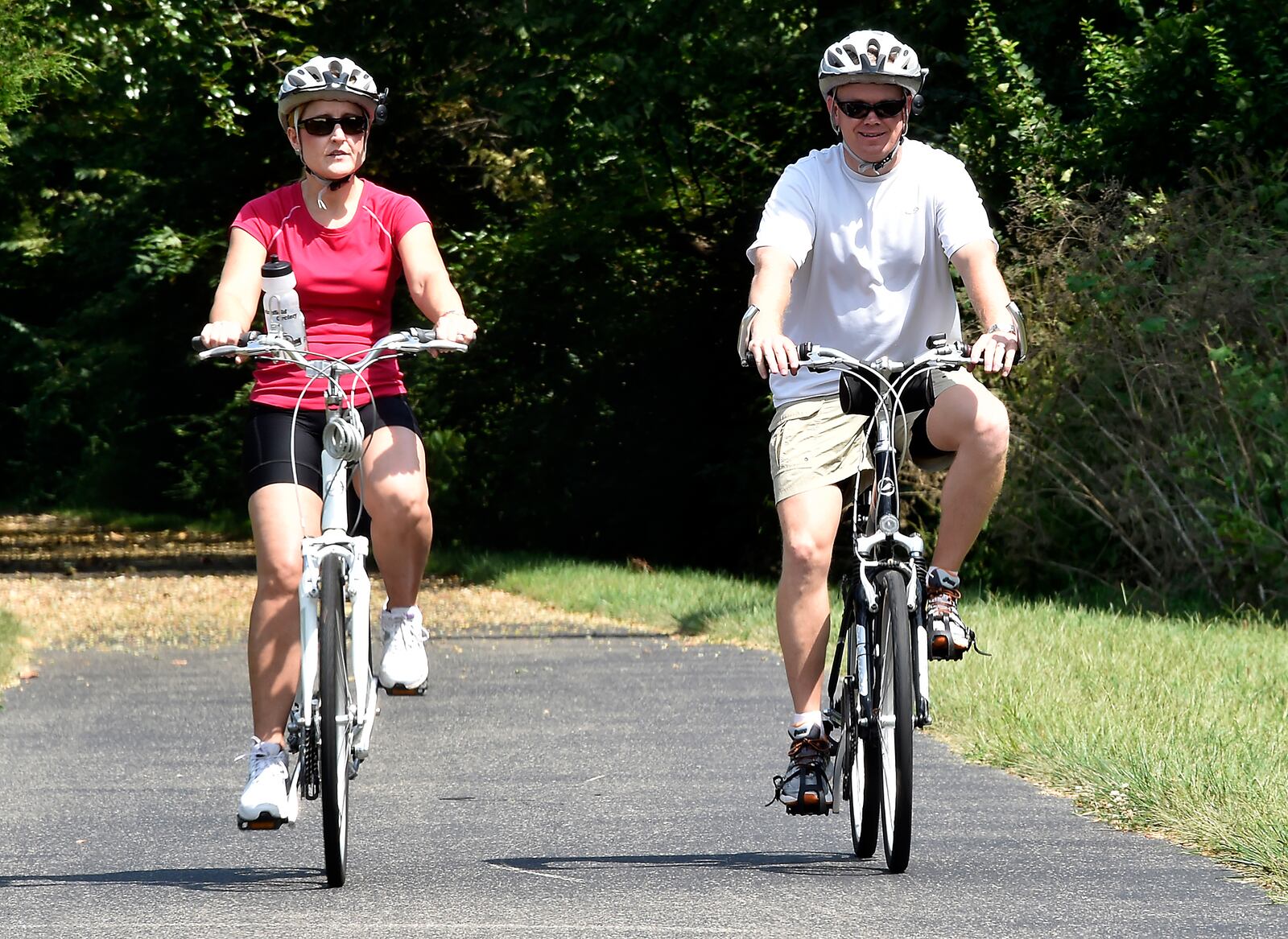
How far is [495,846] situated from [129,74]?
1432 centimetres

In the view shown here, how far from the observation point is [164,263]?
78.5 feet

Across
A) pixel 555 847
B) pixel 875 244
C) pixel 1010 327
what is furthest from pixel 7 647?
pixel 1010 327

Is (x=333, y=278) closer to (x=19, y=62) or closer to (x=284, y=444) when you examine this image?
(x=284, y=444)

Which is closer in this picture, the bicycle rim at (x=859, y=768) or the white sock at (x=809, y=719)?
the bicycle rim at (x=859, y=768)

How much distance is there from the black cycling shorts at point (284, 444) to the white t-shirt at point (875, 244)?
1152 millimetres

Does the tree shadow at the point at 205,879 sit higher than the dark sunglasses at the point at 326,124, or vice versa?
the dark sunglasses at the point at 326,124

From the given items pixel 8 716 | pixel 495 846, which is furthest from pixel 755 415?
pixel 495 846

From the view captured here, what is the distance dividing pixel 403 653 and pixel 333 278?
42.3 inches

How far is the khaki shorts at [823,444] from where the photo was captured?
579 centimetres

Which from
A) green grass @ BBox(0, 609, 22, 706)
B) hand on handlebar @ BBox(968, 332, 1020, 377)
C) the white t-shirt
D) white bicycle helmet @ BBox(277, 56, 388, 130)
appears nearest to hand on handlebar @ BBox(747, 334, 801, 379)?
the white t-shirt

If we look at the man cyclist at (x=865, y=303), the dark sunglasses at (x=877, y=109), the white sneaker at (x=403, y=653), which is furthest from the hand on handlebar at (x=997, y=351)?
the white sneaker at (x=403, y=653)

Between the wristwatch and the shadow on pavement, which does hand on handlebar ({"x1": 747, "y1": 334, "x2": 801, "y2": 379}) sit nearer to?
the wristwatch

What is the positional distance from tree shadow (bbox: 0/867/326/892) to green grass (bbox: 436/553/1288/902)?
2.47 metres

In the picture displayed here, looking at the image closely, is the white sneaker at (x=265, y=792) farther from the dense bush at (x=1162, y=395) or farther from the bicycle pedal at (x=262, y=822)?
the dense bush at (x=1162, y=395)
